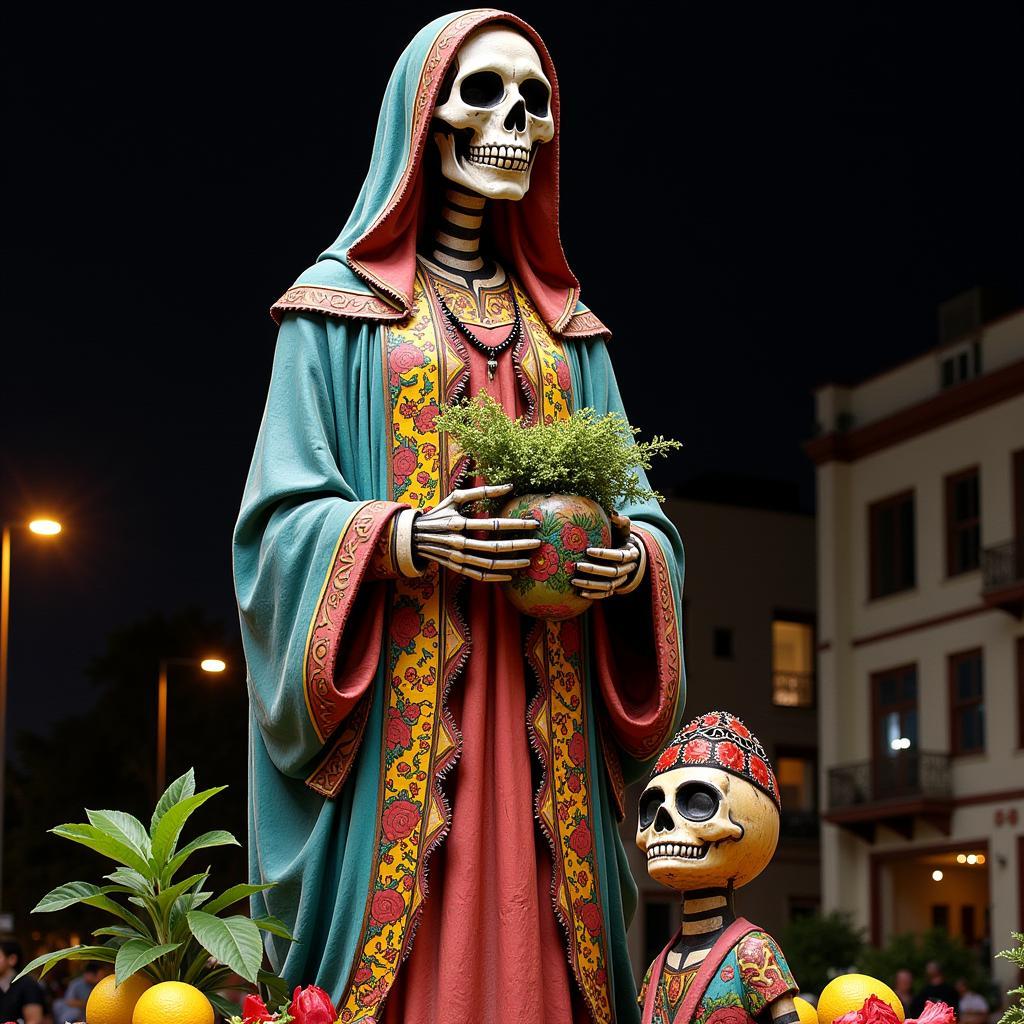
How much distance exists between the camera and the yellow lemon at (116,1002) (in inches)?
188

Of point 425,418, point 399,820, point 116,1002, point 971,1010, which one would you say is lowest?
point 971,1010

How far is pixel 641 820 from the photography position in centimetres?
494

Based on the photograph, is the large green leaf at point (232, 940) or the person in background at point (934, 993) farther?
the person in background at point (934, 993)

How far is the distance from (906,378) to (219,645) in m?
21.1

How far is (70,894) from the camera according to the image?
16.2 feet

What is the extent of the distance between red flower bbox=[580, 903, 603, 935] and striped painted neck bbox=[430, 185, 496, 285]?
2017mm

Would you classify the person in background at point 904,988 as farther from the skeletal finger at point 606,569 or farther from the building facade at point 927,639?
the skeletal finger at point 606,569

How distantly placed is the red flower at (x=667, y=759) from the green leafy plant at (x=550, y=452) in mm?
721

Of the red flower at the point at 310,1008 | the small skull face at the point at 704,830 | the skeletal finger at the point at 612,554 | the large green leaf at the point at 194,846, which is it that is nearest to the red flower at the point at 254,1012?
the red flower at the point at 310,1008

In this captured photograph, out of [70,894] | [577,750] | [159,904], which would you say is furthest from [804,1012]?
[70,894]

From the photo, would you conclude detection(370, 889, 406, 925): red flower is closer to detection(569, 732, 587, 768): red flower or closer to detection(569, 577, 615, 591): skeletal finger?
detection(569, 732, 587, 768): red flower

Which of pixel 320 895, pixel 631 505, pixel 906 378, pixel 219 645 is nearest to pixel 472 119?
pixel 631 505

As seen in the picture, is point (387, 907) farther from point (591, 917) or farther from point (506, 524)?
point (506, 524)

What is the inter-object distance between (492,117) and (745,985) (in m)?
2.71
